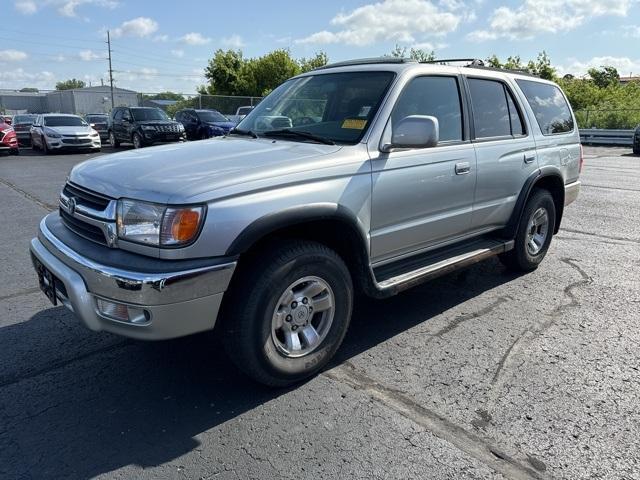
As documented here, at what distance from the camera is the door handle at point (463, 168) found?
409 centimetres

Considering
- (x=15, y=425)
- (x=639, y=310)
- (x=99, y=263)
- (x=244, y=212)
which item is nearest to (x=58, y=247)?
(x=99, y=263)

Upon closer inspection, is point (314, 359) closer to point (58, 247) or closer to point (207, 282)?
point (207, 282)

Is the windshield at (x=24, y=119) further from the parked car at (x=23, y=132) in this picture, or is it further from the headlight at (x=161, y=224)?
the headlight at (x=161, y=224)

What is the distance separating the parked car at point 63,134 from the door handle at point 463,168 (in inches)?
731

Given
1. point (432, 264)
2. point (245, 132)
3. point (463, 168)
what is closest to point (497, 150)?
point (463, 168)

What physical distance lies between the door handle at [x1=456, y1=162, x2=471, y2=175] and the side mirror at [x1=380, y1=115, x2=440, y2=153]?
67cm

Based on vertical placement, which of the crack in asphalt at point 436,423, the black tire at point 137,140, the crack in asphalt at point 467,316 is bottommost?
the crack in asphalt at point 436,423

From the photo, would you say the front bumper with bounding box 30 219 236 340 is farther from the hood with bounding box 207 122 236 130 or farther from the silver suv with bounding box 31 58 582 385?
the hood with bounding box 207 122 236 130

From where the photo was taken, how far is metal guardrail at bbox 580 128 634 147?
922 inches

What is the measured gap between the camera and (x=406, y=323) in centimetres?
420

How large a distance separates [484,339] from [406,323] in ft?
2.00

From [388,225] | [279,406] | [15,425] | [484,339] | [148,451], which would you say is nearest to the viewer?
[148,451]

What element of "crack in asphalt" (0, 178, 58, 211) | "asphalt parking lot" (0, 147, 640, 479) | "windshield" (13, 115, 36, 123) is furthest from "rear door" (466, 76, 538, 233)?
"windshield" (13, 115, 36, 123)

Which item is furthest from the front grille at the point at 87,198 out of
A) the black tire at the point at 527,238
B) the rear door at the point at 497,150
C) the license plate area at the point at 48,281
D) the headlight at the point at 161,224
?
the black tire at the point at 527,238
